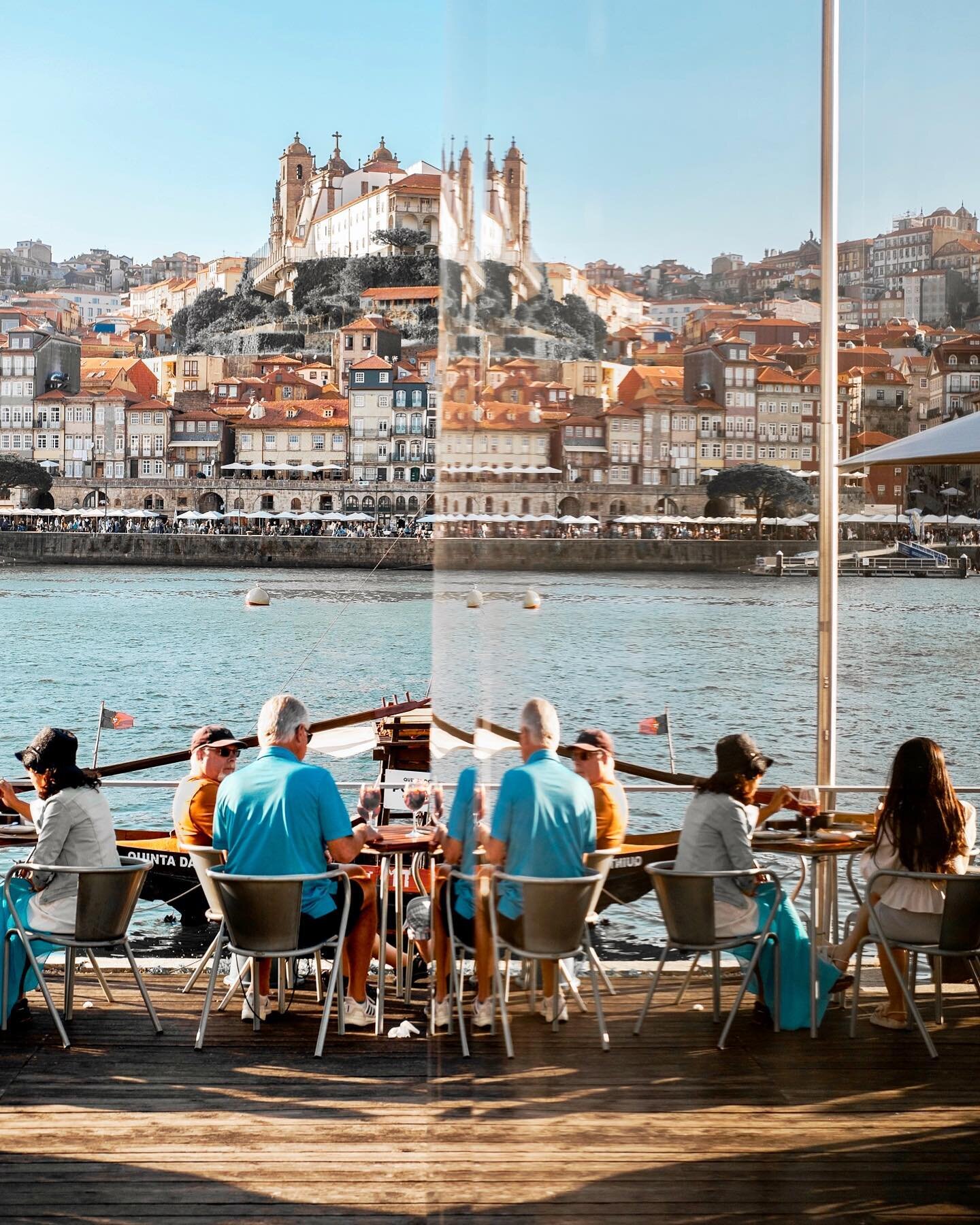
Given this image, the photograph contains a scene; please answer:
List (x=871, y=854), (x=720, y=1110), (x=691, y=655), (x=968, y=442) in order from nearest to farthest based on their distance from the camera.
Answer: (x=720, y=1110)
(x=968, y=442)
(x=871, y=854)
(x=691, y=655)

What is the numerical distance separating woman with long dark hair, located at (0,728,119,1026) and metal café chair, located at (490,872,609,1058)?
1.03 metres

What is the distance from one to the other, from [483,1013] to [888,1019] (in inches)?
51.8

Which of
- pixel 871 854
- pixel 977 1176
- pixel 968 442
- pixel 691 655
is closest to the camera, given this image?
pixel 977 1176

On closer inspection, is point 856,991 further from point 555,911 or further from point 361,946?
point 555,911

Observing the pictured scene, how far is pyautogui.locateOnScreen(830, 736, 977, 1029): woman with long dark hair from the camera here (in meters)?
2.57

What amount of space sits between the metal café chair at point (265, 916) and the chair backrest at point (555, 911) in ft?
2.13

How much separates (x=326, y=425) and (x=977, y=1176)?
6610 centimetres

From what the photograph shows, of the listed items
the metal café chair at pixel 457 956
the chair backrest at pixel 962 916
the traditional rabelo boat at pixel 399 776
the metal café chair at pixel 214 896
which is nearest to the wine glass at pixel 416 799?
the traditional rabelo boat at pixel 399 776

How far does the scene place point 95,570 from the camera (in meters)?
51.6

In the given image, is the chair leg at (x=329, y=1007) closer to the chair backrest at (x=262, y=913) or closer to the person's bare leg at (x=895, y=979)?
the chair backrest at (x=262, y=913)

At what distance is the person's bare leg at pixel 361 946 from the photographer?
2.75 metres

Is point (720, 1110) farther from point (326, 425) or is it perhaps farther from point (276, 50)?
point (276, 50)

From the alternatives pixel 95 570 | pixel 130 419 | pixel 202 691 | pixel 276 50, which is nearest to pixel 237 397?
pixel 130 419

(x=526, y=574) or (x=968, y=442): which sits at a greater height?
(x=968, y=442)
